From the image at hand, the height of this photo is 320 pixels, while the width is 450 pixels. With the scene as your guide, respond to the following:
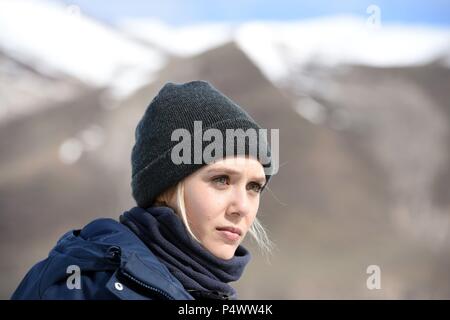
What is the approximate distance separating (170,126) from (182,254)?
25 centimetres

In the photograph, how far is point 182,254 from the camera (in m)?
0.99

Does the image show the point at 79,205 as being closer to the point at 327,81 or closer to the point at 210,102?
the point at 327,81

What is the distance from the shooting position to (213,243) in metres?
1.02

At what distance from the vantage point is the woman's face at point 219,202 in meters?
1.01

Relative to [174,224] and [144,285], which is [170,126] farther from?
[144,285]

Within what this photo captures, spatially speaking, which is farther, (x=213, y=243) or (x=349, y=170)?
(x=349, y=170)

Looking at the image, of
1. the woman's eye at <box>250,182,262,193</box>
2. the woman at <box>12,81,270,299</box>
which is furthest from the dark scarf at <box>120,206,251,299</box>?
the woman's eye at <box>250,182,262,193</box>

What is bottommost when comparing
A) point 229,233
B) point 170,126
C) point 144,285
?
point 144,285

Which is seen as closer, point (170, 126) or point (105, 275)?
point (105, 275)

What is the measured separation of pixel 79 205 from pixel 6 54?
1173mm

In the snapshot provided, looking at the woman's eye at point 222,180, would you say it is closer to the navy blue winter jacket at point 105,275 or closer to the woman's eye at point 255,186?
the woman's eye at point 255,186

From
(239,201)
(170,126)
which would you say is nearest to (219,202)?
(239,201)

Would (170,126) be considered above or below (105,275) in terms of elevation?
above
